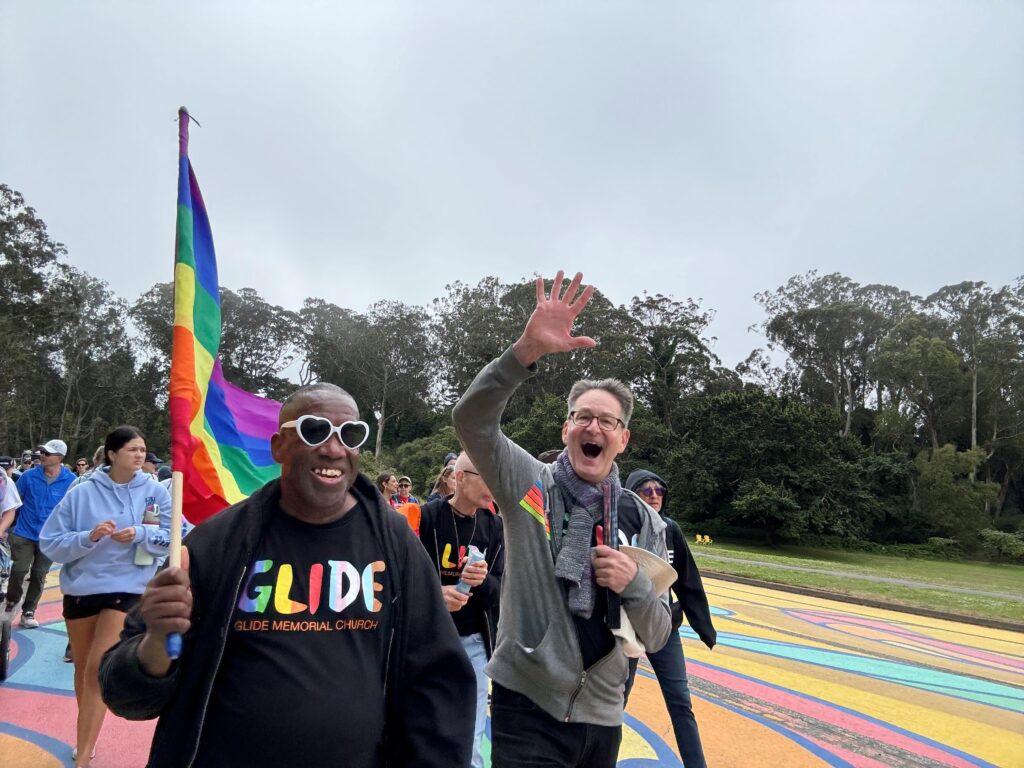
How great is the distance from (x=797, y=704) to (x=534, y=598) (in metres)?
4.42

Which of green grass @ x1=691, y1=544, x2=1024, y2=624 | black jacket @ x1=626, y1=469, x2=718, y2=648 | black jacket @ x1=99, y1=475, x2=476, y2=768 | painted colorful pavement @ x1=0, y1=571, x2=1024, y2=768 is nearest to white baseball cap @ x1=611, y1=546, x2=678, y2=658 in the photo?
black jacket @ x1=99, y1=475, x2=476, y2=768

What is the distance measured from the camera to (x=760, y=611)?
1056 cm

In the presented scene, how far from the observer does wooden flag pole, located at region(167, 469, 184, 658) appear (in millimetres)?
1554

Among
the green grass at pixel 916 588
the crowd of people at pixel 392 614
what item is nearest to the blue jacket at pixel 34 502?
the crowd of people at pixel 392 614

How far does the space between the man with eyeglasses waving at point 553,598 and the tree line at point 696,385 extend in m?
31.7

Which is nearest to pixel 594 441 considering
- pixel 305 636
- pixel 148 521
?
pixel 305 636

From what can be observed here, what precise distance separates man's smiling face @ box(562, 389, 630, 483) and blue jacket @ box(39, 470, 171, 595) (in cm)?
268

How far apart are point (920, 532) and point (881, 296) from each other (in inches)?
770

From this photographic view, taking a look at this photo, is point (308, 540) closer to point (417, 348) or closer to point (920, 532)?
point (920, 532)

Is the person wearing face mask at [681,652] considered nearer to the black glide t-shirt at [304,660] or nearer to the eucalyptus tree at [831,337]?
the black glide t-shirt at [304,660]

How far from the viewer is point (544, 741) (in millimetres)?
2256

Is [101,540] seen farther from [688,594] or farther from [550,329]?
[688,594]

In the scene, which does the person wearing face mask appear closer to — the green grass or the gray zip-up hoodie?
the gray zip-up hoodie

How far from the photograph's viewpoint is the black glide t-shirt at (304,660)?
1614mm
